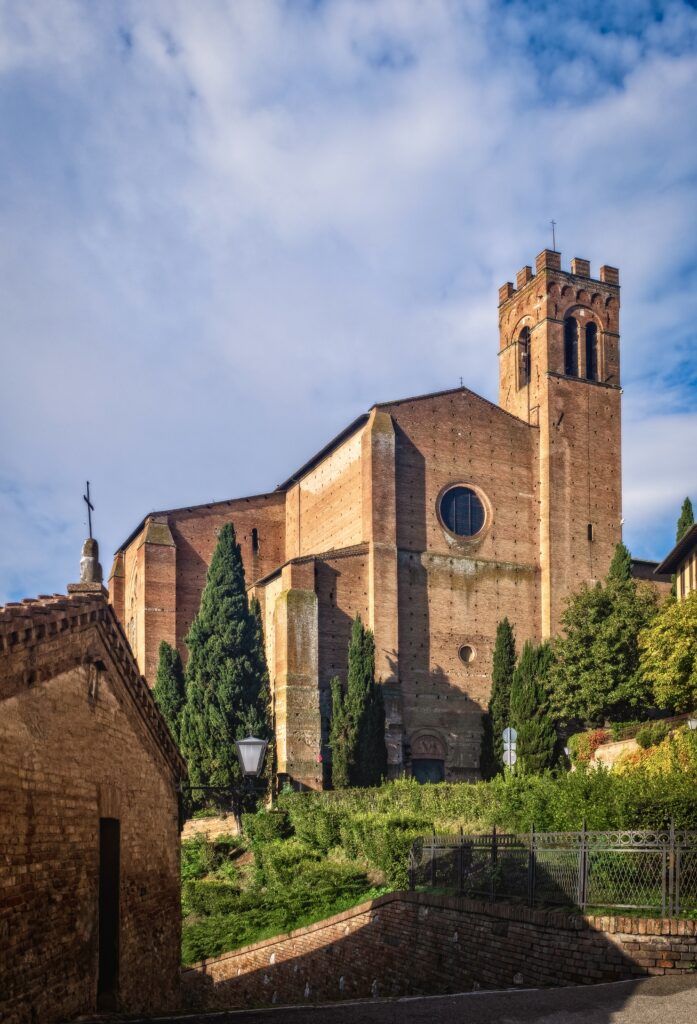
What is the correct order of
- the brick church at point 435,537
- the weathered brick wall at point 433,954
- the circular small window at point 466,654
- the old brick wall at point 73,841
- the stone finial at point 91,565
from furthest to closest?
1. the circular small window at point 466,654
2. the brick church at point 435,537
3. the stone finial at point 91,565
4. the weathered brick wall at point 433,954
5. the old brick wall at point 73,841

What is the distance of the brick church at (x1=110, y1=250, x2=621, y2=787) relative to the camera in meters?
35.6

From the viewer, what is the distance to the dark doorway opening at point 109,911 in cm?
968

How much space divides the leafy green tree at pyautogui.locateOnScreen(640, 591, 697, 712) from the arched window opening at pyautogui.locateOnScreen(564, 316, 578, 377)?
16.4m

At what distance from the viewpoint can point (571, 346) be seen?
42062mm

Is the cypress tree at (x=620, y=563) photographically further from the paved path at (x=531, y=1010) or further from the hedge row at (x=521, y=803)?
the paved path at (x=531, y=1010)

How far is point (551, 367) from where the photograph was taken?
134 ft

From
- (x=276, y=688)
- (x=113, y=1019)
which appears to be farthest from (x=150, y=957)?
(x=276, y=688)

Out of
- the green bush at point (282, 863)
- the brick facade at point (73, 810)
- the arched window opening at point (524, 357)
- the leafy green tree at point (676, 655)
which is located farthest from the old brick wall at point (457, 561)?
the brick facade at point (73, 810)

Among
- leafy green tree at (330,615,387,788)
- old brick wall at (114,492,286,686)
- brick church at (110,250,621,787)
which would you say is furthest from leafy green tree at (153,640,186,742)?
leafy green tree at (330,615,387,788)

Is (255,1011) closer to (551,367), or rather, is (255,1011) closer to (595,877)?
(595,877)

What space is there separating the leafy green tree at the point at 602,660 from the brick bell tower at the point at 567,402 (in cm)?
368

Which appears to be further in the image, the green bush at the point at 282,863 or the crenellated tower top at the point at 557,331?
the crenellated tower top at the point at 557,331

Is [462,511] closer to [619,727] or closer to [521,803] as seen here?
[619,727]

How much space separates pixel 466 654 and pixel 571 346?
525 inches
